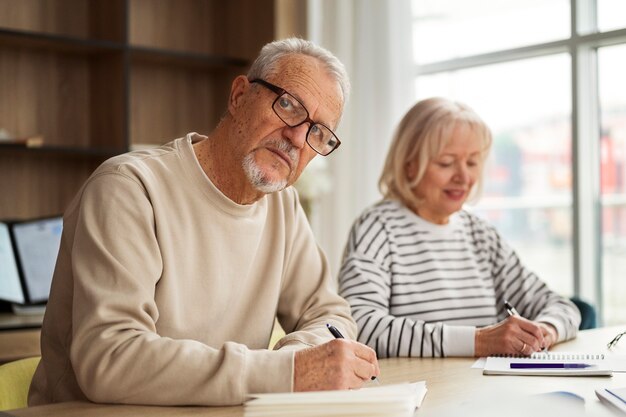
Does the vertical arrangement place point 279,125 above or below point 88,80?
below

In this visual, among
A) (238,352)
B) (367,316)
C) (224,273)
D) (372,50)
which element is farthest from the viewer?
(372,50)

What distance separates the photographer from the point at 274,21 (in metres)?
4.49

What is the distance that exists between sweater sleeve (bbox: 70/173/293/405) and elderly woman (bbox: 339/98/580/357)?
82 cm

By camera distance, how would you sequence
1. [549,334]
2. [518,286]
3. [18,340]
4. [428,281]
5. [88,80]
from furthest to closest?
1. [88,80]
2. [18,340]
3. [518,286]
4. [428,281]
5. [549,334]

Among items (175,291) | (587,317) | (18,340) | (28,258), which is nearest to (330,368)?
(175,291)

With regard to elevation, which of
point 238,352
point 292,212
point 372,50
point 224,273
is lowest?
point 238,352

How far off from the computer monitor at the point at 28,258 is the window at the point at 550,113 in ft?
6.41

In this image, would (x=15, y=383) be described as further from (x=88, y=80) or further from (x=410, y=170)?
(x=88, y=80)

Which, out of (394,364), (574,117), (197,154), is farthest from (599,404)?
(574,117)

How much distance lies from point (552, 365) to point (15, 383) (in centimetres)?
104

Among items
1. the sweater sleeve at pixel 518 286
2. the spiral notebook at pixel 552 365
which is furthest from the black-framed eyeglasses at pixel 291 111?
the sweater sleeve at pixel 518 286

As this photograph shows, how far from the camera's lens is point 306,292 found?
182 centimetres

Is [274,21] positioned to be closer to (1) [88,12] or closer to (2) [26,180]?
(1) [88,12]

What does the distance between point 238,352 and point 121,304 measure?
0.69ft
